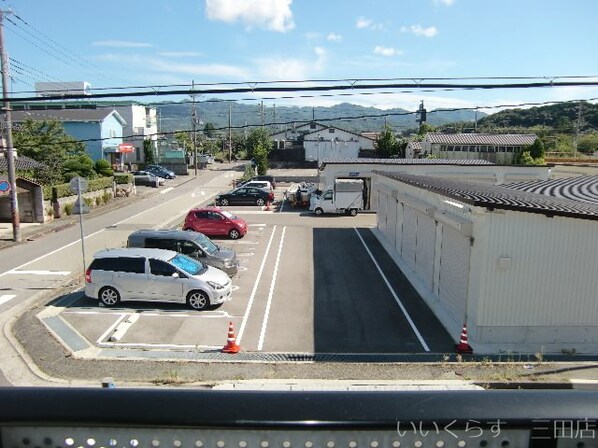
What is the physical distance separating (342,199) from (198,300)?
19.0 metres

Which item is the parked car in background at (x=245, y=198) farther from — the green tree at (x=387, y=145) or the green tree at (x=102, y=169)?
the green tree at (x=387, y=145)

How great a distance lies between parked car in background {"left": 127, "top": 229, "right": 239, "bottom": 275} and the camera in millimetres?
Answer: 16375

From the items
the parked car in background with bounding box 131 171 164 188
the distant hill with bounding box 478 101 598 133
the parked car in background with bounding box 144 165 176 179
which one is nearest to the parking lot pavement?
the parked car in background with bounding box 131 171 164 188

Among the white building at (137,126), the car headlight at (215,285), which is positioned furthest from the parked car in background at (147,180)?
the car headlight at (215,285)

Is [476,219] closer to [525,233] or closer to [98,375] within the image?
[525,233]

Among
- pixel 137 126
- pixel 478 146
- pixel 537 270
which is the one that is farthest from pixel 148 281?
pixel 137 126

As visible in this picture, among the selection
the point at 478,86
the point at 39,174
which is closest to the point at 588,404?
the point at 478,86

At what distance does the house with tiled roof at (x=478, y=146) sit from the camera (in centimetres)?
6309

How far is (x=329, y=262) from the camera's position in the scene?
1917 centimetres

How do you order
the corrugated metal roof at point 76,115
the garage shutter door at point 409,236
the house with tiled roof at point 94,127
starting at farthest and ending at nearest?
the corrugated metal roof at point 76,115
the house with tiled roof at point 94,127
the garage shutter door at point 409,236

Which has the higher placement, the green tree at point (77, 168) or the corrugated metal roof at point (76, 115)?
the corrugated metal roof at point (76, 115)

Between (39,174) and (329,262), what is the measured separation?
75.8 ft

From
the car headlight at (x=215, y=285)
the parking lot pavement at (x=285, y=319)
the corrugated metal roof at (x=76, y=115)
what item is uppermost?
the corrugated metal roof at (x=76, y=115)

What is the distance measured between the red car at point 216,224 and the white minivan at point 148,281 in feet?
31.4
